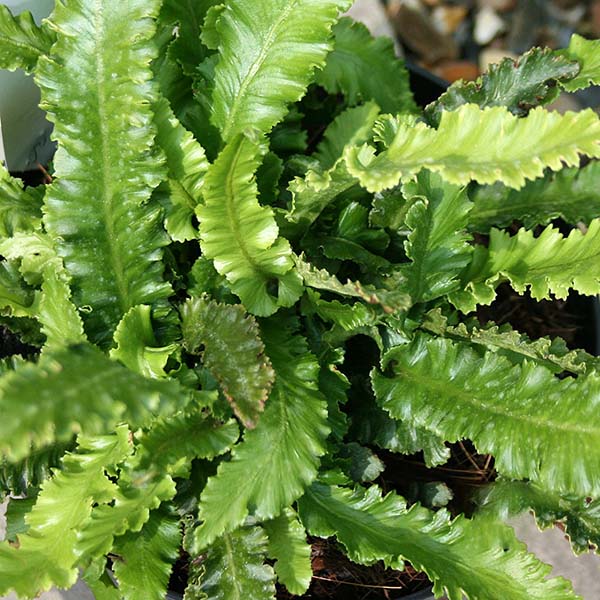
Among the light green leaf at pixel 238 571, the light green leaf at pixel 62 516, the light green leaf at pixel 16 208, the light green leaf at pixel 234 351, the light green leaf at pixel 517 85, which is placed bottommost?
the light green leaf at pixel 238 571

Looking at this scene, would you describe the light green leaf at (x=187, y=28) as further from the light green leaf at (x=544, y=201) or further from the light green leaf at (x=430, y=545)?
the light green leaf at (x=430, y=545)

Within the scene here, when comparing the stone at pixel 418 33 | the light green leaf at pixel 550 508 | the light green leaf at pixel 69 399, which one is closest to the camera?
the light green leaf at pixel 69 399

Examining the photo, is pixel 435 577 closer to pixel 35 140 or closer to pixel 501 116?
pixel 501 116

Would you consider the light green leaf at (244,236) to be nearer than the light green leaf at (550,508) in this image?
Yes

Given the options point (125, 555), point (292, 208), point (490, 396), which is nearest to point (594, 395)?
point (490, 396)

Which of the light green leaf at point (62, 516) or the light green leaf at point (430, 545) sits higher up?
the light green leaf at point (62, 516)

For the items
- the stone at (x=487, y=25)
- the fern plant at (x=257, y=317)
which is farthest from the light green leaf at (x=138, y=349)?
the stone at (x=487, y=25)

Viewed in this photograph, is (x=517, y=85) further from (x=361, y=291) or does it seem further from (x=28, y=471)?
(x=28, y=471)

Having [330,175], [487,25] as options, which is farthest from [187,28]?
[487,25]
